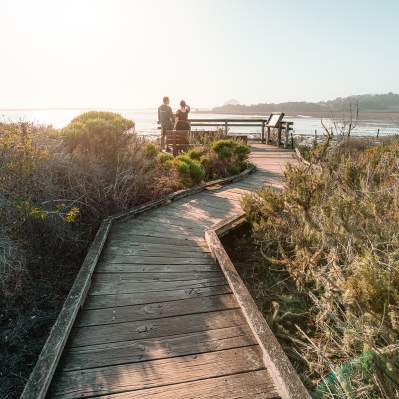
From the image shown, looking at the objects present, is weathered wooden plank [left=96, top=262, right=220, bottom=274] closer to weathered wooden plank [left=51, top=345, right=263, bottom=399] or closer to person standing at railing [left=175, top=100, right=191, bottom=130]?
weathered wooden plank [left=51, top=345, right=263, bottom=399]

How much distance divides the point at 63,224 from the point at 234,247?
8.86 ft

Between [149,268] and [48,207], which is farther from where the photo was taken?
[48,207]

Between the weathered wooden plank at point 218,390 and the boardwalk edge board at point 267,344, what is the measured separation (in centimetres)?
10

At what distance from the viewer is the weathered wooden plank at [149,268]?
3.95 metres

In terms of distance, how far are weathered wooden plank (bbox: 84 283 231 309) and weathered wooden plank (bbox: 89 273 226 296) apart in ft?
Answer: 0.19

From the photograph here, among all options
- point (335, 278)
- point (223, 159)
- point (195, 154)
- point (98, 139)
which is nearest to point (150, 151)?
point (98, 139)

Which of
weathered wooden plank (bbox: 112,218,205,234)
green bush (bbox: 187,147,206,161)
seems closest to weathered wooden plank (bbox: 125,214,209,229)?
weathered wooden plank (bbox: 112,218,205,234)

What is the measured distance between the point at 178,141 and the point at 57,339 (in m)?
9.72

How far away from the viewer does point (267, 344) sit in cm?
265

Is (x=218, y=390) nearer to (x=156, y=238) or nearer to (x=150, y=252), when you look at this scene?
(x=150, y=252)

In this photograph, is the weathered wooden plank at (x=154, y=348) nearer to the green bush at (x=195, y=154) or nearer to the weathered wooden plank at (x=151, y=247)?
the weathered wooden plank at (x=151, y=247)

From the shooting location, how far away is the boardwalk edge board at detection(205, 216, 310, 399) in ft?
7.35

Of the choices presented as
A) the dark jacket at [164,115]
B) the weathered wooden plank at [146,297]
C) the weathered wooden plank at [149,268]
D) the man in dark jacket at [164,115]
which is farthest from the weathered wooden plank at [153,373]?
the dark jacket at [164,115]

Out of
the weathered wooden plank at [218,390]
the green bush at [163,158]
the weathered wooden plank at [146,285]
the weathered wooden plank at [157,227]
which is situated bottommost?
the weathered wooden plank at [218,390]
